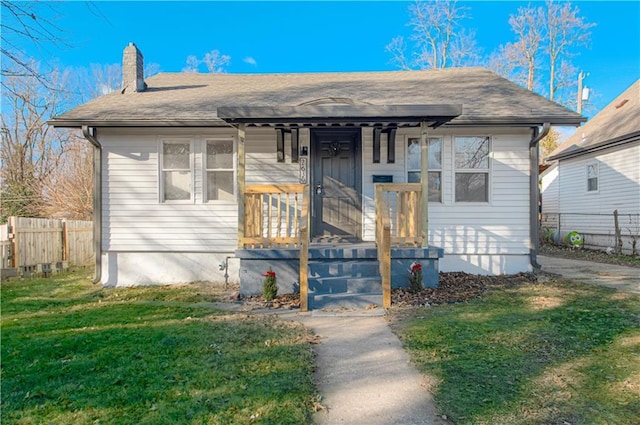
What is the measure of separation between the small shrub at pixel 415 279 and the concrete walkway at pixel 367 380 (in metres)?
1.44

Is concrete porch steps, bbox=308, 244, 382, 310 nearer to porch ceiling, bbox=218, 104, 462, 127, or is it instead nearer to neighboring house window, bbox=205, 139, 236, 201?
porch ceiling, bbox=218, 104, 462, 127

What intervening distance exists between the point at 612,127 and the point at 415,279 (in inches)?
455

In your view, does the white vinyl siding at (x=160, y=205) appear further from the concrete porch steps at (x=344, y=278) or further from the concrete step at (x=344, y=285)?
the concrete step at (x=344, y=285)

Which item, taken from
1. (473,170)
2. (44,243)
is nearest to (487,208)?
(473,170)

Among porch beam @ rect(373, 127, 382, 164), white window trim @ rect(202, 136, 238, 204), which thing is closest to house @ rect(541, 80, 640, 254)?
porch beam @ rect(373, 127, 382, 164)

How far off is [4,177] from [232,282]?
610 inches

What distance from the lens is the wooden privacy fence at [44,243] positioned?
772 cm

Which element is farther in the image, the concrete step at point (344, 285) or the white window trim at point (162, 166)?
the white window trim at point (162, 166)

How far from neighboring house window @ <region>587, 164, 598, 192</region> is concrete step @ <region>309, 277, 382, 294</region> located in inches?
458

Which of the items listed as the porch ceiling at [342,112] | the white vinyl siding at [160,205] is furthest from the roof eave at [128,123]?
the porch ceiling at [342,112]

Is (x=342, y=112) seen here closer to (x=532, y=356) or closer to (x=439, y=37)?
(x=532, y=356)

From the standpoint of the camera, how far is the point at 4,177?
644 inches

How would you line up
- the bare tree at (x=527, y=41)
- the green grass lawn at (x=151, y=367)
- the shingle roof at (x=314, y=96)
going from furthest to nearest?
the bare tree at (x=527, y=41) < the shingle roof at (x=314, y=96) < the green grass lawn at (x=151, y=367)

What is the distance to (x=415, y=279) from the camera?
5832 mm
